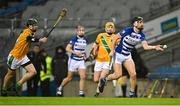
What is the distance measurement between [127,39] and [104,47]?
6.32 ft

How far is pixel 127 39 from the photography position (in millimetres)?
18359

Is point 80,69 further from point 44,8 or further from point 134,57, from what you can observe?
point 44,8

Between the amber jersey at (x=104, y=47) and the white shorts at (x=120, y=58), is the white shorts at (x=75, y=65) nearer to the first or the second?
the amber jersey at (x=104, y=47)

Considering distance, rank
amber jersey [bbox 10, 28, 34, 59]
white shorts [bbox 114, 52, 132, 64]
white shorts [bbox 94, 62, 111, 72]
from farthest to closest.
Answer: white shorts [bbox 94, 62, 111, 72] → white shorts [bbox 114, 52, 132, 64] → amber jersey [bbox 10, 28, 34, 59]

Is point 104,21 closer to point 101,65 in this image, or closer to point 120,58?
point 101,65

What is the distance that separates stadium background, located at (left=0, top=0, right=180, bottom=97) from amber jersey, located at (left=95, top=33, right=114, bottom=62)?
226 cm

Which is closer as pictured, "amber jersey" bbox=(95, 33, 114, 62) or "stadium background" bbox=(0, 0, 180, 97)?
"amber jersey" bbox=(95, 33, 114, 62)

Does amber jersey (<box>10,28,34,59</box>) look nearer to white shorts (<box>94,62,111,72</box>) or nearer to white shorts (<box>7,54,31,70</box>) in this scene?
white shorts (<box>7,54,31,70</box>)

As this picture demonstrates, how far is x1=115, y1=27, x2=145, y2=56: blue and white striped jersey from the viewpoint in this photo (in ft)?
59.7

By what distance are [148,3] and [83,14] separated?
2.73 meters

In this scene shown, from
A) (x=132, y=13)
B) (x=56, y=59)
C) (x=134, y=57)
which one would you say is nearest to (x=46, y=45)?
(x=56, y=59)

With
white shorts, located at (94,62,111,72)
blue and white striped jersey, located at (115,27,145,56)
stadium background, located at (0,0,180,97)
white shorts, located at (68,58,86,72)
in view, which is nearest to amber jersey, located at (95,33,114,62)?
white shorts, located at (94,62,111,72)

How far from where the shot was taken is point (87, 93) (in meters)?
23.1

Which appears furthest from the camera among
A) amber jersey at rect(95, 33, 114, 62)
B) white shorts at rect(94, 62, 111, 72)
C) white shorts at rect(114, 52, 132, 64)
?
amber jersey at rect(95, 33, 114, 62)
